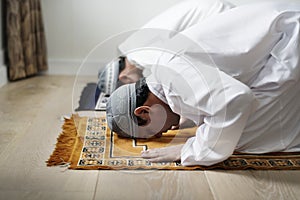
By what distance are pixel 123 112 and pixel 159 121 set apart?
0.47ft

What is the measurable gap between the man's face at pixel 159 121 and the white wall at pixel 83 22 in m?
1.51

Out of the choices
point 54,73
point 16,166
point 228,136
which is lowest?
point 54,73

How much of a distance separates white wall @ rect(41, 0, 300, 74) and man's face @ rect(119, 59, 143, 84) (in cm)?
70

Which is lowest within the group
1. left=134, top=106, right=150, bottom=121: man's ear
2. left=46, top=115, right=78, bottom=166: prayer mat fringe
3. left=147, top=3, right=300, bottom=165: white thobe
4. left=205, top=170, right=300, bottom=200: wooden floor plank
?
left=46, top=115, right=78, bottom=166: prayer mat fringe

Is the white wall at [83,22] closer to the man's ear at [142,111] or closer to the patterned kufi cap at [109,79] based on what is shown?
the patterned kufi cap at [109,79]

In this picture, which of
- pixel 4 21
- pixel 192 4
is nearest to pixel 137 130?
pixel 192 4

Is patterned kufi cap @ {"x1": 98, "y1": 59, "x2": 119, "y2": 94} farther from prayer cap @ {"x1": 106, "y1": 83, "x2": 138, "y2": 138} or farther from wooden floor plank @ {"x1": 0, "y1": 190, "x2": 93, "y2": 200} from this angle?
wooden floor plank @ {"x1": 0, "y1": 190, "x2": 93, "y2": 200}

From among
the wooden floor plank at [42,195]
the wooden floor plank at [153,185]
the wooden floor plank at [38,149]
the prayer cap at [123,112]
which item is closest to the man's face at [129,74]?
the wooden floor plank at [38,149]

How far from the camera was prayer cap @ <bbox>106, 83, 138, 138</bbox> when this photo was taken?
1795mm

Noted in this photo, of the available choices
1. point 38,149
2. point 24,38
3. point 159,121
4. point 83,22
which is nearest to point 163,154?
→ point 159,121

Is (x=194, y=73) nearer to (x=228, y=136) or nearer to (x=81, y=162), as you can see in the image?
(x=228, y=136)

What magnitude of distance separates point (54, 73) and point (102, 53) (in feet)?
4.70


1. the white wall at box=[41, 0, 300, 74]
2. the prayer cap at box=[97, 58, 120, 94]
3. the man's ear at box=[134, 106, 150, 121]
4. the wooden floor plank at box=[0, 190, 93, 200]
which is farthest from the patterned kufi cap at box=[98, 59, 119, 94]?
the wooden floor plank at box=[0, 190, 93, 200]

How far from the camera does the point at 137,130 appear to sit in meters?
1.87
